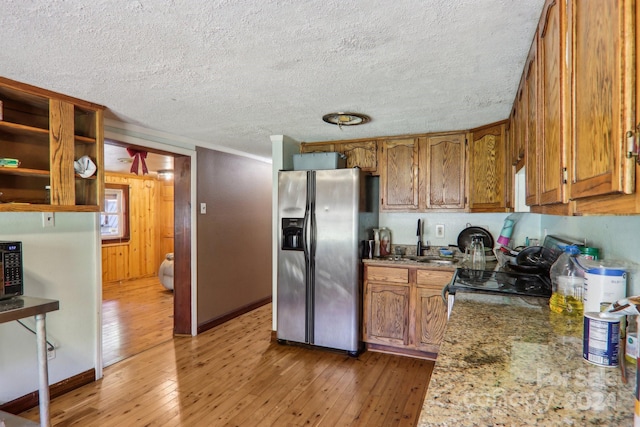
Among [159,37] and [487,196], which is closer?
[159,37]

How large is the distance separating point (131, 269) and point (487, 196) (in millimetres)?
6195

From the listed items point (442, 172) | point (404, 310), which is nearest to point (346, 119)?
point (442, 172)

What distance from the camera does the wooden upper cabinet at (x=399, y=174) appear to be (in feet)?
10.9

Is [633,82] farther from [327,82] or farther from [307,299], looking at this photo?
[307,299]

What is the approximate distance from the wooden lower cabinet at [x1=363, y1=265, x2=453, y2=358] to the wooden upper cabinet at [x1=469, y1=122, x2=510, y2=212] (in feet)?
2.20

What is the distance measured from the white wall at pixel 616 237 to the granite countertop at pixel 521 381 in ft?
0.91

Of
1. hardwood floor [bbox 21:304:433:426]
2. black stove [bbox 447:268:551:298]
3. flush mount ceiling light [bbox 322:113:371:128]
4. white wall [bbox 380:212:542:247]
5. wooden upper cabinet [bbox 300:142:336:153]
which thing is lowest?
hardwood floor [bbox 21:304:433:426]

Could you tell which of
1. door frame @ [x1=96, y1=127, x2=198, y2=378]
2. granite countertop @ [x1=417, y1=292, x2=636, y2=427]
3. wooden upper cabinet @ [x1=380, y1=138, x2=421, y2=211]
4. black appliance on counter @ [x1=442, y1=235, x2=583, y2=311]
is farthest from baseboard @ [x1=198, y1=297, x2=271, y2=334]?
granite countertop @ [x1=417, y1=292, x2=636, y2=427]

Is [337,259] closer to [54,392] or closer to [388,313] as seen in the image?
[388,313]

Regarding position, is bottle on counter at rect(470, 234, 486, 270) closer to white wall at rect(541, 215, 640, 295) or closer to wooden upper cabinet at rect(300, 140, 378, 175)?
white wall at rect(541, 215, 640, 295)

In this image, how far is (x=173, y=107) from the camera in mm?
2473

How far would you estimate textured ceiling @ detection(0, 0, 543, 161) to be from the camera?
4.21ft

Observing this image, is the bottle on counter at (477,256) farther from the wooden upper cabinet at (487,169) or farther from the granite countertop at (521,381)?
the granite countertop at (521,381)

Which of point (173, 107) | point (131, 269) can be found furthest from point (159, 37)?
point (131, 269)
